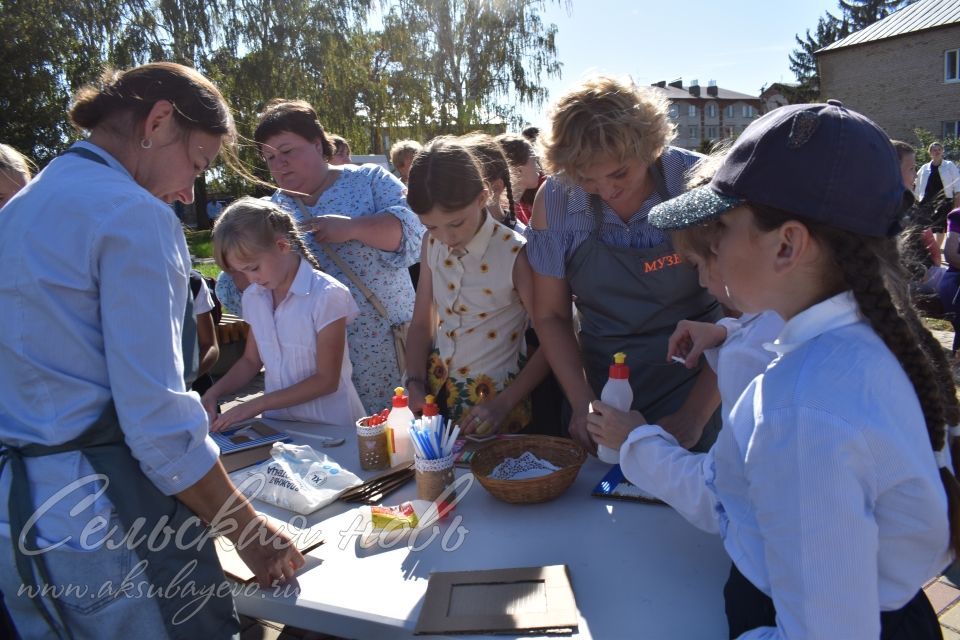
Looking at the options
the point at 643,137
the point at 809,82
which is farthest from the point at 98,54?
the point at 809,82

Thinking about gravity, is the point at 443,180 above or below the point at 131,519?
above

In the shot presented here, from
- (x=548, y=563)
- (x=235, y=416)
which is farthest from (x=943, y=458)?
(x=235, y=416)

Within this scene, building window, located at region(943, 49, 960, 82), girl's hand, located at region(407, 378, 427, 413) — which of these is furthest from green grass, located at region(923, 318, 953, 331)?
building window, located at region(943, 49, 960, 82)

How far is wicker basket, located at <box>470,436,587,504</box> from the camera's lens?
167 cm

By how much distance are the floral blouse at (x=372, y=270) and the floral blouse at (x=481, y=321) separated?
57 centimetres

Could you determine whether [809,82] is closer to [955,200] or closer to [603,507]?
[955,200]

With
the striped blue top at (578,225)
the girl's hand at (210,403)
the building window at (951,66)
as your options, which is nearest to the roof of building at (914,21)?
the building window at (951,66)

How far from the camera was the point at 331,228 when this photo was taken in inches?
108

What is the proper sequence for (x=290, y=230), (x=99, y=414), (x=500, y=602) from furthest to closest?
(x=290, y=230)
(x=500, y=602)
(x=99, y=414)

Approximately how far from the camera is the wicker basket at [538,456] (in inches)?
65.7

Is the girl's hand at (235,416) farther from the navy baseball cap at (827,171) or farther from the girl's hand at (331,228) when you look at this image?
the navy baseball cap at (827,171)

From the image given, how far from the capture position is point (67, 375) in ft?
3.87

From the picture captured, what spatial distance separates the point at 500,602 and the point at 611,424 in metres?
Result: 0.48

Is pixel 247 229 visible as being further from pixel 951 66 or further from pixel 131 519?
pixel 951 66
